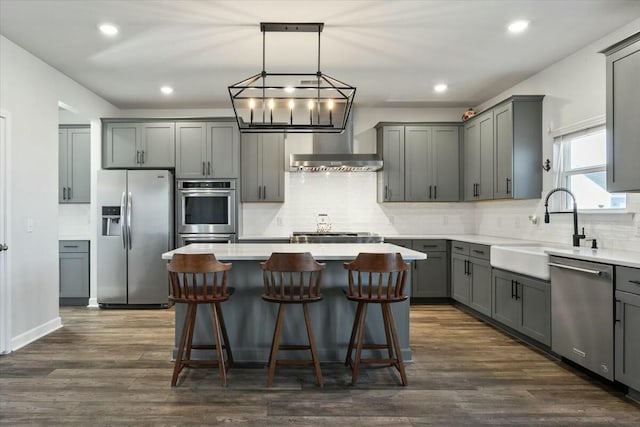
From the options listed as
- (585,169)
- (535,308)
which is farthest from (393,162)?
(535,308)

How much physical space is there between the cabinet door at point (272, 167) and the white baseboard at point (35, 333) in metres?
2.83

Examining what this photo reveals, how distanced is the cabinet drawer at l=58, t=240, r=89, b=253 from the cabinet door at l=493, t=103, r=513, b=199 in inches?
203

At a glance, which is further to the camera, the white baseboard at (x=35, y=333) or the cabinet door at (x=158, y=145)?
the cabinet door at (x=158, y=145)

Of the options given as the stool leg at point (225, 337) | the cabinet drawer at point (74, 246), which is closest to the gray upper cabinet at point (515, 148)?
the stool leg at point (225, 337)

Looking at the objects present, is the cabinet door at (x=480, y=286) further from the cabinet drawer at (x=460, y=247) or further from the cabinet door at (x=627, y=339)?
the cabinet door at (x=627, y=339)

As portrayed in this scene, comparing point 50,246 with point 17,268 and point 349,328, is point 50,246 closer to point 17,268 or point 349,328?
point 17,268

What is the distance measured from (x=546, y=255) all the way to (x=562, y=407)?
4.09ft

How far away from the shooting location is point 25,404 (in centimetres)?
272

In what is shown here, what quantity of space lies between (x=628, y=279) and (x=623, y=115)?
1130mm

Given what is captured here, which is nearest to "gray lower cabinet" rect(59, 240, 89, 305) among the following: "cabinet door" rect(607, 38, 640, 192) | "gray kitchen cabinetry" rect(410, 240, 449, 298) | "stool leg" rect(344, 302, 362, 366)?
"stool leg" rect(344, 302, 362, 366)

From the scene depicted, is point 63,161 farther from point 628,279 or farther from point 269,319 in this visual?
point 628,279

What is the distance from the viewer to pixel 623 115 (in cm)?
301

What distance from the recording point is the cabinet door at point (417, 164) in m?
6.02

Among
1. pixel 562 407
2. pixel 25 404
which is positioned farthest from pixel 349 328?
pixel 25 404
